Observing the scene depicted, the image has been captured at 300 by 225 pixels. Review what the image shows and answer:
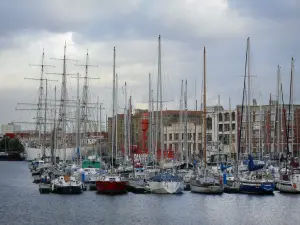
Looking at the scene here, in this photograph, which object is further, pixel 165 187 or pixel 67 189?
pixel 67 189

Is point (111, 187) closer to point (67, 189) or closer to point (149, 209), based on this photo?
point (67, 189)

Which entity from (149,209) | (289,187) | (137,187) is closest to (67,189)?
(137,187)

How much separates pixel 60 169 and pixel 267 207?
40.5 metres

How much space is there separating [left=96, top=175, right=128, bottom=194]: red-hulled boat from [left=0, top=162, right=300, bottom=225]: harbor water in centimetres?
109

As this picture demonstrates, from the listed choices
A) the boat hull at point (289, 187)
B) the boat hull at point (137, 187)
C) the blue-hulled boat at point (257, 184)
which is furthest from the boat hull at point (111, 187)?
the boat hull at point (289, 187)

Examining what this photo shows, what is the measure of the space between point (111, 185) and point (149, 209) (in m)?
12.0

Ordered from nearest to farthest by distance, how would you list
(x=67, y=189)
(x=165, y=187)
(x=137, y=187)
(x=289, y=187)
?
(x=165, y=187) → (x=289, y=187) → (x=67, y=189) → (x=137, y=187)

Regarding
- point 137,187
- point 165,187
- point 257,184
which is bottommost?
point 137,187

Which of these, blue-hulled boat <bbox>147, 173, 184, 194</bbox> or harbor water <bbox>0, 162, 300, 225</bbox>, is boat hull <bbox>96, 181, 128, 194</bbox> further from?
Answer: blue-hulled boat <bbox>147, 173, 184, 194</bbox>

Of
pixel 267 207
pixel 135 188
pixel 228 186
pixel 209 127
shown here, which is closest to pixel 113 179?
pixel 135 188

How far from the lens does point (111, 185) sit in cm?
7938

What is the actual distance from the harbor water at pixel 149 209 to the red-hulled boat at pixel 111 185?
1093 mm

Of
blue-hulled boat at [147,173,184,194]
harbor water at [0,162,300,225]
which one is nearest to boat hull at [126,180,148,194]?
harbor water at [0,162,300,225]

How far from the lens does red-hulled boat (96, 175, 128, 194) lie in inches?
3123
